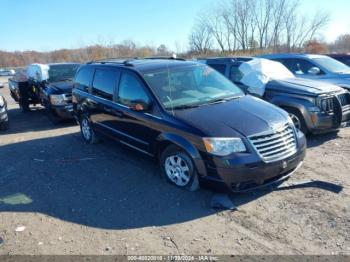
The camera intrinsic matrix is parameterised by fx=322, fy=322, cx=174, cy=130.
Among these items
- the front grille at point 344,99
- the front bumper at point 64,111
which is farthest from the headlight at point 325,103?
the front bumper at point 64,111

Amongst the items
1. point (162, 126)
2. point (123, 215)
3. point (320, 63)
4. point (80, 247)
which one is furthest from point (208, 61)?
point (80, 247)

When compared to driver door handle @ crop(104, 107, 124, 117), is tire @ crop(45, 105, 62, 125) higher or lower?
lower

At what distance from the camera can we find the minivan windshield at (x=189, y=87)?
16.0 feet

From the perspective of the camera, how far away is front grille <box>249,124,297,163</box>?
4.08 metres

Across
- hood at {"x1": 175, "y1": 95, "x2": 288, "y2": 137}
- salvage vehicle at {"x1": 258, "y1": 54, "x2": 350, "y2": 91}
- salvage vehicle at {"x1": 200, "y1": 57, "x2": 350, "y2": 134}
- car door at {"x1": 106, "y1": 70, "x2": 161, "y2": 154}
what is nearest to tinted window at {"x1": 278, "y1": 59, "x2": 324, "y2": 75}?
salvage vehicle at {"x1": 258, "y1": 54, "x2": 350, "y2": 91}

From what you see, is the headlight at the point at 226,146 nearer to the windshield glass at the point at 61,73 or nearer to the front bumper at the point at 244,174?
the front bumper at the point at 244,174

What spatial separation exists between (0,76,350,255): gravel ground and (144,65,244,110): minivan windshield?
1295 millimetres

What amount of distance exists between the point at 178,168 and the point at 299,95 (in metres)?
3.44

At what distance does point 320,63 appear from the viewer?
8.85m

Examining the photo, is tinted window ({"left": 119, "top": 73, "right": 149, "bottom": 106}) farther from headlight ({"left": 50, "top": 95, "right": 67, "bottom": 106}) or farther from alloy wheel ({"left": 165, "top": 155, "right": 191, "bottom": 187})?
headlight ({"left": 50, "top": 95, "right": 67, "bottom": 106})

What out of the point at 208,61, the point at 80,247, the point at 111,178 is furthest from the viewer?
the point at 208,61

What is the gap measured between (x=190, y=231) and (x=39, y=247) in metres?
1.65

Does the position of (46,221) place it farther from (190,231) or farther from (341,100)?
(341,100)

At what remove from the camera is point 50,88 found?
32.4 feet
